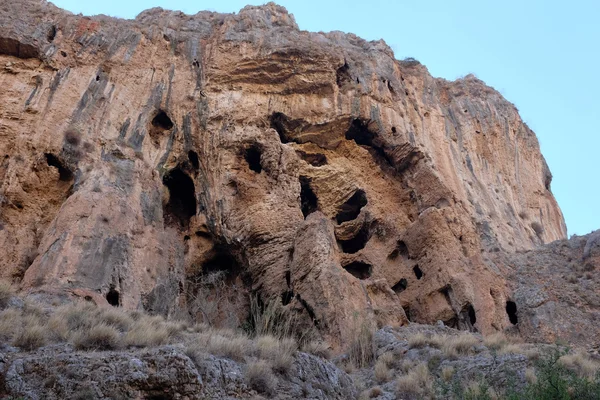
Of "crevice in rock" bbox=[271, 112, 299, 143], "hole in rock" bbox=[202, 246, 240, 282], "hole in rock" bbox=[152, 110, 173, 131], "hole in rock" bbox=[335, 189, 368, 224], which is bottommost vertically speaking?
"hole in rock" bbox=[202, 246, 240, 282]

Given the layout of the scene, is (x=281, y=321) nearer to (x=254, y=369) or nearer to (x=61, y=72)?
(x=254, y=369)

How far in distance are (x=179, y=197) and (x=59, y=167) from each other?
179 inches

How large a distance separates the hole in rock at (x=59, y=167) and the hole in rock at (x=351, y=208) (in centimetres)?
936

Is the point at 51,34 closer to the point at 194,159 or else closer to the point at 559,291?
the point at 194,159

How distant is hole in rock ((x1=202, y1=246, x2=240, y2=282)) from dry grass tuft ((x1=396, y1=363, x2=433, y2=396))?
10.0m

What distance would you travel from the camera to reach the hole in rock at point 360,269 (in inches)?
821

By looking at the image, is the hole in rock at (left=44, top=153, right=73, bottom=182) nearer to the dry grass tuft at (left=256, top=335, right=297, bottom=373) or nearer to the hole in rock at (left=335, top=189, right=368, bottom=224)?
the hole in rock at (left=335, top=189, right=368, bottom=224)

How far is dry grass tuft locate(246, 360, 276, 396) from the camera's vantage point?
8867 millimetres

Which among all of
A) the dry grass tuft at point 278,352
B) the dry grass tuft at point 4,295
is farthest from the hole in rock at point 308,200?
the dry grass tuft at point 4,295

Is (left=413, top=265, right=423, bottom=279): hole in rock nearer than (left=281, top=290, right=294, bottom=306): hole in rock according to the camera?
No

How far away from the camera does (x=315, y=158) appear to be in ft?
78.2

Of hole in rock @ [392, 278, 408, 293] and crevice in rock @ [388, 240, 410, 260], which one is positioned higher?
crevice in rock @ [388, 240, 410, 260]

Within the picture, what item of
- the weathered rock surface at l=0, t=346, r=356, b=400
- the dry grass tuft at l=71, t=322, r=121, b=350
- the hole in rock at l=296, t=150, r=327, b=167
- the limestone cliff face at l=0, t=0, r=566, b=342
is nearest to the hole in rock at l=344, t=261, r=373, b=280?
the limestone cliff face at l=0, t=0, r=566, b=342

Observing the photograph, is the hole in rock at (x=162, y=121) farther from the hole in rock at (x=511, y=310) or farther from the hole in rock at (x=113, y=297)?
the hole in rock at (x=511, y=310)
